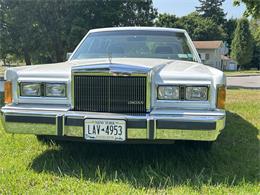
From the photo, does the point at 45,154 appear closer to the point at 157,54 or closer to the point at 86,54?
the point at 86,54

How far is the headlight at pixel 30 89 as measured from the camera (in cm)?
387

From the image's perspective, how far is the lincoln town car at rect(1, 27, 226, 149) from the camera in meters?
3.49

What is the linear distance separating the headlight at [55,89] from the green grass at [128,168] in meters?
0.79

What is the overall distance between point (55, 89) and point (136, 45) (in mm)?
1807

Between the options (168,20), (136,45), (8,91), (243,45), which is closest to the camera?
(8,91)

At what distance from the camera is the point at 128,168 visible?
153 inches

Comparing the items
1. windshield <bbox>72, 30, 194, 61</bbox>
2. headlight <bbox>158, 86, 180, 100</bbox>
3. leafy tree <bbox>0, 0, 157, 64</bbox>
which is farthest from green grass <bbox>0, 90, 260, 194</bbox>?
leafy tree <bbox>0, 0, 157, 64</bbox>

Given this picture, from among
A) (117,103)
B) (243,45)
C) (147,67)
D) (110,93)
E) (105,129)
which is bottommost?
(105,129)

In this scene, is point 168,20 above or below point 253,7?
above

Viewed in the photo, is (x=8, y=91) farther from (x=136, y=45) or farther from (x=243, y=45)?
(x=243, y=45)

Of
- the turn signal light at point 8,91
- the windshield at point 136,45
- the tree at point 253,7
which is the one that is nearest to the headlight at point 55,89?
the turn signal light at point 8,91

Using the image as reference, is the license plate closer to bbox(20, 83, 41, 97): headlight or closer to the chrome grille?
the chrome grille

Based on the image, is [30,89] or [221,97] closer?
[221,97]

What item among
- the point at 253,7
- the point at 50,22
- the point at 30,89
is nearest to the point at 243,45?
the point at 50,22
